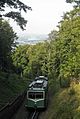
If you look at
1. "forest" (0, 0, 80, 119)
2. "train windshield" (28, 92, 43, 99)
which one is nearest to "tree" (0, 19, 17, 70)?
"forest" (0, 0, 80, 119)

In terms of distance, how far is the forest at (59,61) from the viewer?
33375 millimetres

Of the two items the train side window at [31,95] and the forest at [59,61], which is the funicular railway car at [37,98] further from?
the forest at [59,61]

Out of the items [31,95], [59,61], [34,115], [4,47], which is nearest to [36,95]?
[31,95]

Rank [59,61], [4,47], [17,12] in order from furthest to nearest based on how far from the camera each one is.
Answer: [59,61] → [4,47] → [17,12]

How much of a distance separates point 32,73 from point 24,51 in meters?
15.6

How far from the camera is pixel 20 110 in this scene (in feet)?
132

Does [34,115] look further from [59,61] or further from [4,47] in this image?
[59,61]

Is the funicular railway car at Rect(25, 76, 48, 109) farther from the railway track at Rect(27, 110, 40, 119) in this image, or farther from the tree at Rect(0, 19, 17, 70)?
the tree at Rect(0, 19, 17, 70)

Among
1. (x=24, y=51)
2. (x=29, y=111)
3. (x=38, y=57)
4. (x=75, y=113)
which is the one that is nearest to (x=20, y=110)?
(x=29, y=111)

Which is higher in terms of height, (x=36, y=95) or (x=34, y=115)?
(x=36, y=95)

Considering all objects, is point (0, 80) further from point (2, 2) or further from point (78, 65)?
point (2, 2)

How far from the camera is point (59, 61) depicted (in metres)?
78.9

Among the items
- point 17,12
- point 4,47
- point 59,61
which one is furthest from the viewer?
point 59,61

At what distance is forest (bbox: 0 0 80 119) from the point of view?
33.4m
